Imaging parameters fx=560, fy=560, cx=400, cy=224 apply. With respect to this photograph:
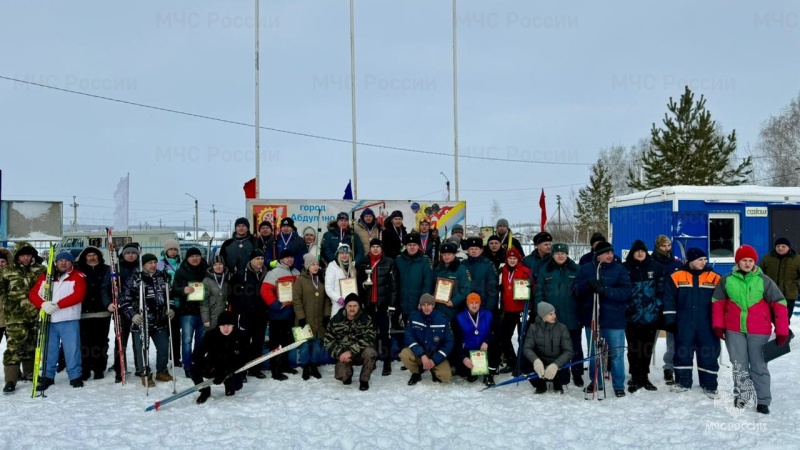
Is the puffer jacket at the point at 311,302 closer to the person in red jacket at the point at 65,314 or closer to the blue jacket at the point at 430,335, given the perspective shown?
the blue jacket at the point at 430,335

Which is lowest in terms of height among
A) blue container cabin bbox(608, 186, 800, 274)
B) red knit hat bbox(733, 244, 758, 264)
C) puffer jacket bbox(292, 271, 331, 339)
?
puffer jacket bbox(292, 271, 331, 339)

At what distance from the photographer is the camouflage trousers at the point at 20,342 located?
6.72 metres

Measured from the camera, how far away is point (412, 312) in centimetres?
732

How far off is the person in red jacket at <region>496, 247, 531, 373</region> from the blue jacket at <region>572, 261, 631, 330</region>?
79 cm

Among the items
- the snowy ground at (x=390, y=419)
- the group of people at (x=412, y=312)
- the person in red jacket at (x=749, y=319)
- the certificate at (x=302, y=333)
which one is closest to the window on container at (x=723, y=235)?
the group of people at (x=412, y=312)

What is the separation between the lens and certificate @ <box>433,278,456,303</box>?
7.11 m

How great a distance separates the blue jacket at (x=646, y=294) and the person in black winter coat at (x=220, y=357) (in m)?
4.62

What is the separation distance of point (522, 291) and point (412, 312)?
1.44 m

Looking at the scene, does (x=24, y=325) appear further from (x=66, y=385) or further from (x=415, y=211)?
(x=415, y=211)

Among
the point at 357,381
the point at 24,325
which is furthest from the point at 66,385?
the point at 357,381

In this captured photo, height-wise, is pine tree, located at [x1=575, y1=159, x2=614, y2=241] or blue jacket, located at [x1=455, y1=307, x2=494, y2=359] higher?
pine tree, located at [x1=575, y1=159, x2=614, y2=241]

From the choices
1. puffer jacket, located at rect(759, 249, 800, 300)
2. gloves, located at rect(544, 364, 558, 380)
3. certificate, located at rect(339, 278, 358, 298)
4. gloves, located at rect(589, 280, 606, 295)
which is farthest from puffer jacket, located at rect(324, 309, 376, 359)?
puffer jacket, located at rect(759, 249, 800, 300)

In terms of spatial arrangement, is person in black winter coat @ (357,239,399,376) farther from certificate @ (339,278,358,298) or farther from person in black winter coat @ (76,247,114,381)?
person in black winter coat @ (76,247,114,381)

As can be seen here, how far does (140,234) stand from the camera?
2205 cm
